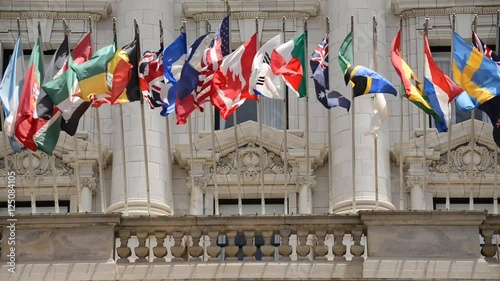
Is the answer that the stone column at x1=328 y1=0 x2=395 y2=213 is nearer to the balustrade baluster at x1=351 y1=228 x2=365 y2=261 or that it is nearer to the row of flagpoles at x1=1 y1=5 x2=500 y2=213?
the row of flagpoles at x1=1 y1=5 x2=500 y2=213

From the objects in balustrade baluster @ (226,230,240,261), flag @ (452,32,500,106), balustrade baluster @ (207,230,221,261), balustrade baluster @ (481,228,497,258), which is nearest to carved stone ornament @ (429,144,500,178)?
flag @ (452,32,500,106)

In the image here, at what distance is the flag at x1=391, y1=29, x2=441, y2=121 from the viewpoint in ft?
130

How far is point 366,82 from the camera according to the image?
130 ft

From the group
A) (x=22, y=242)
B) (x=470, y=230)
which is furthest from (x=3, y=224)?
(x=470, y=230)

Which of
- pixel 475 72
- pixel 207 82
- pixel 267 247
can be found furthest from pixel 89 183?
pixel 475 72

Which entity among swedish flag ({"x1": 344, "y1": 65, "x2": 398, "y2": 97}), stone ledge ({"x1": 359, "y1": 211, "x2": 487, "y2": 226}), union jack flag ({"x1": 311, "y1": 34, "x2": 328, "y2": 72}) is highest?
union jack flag ({"x1": 311, "y1": 34, "x2": 328, "y2": 72})

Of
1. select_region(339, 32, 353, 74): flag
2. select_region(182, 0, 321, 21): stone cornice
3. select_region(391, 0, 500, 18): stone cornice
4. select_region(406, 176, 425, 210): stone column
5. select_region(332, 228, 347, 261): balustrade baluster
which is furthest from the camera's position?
select_region(182, 0, 321, 21): stone cornice

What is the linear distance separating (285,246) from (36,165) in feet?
30.1

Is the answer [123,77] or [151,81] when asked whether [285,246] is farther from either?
[123,77]

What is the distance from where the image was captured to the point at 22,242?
37.4m

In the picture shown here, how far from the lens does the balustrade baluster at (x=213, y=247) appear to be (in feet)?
122

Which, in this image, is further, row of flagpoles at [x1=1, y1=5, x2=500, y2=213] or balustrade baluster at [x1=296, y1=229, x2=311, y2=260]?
row of flagpoles at [x1=1, y1=5, x2=500, y2=213]

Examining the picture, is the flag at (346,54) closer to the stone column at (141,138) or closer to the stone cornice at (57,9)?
the stone column at (141,138)

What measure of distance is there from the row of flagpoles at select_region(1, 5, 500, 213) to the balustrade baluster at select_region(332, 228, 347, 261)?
3.21 meters
